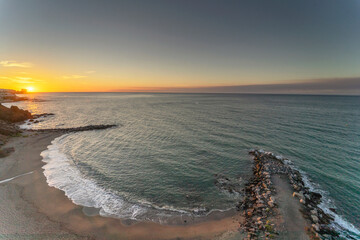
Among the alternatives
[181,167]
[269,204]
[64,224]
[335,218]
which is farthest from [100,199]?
[335,218]

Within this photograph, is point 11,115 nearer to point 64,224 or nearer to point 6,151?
point 6,151

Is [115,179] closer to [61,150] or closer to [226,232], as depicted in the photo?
[226,232]

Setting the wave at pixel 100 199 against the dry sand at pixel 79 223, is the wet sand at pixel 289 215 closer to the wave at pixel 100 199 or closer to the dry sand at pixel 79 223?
the dry sand at pixel 79 223

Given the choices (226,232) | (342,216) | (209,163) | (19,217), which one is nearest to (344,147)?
(342,216)

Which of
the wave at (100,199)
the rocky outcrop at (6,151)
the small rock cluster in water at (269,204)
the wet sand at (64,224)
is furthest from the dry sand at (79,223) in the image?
the rocky outcrop at (6,151)

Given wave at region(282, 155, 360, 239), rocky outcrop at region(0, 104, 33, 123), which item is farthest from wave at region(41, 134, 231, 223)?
rocky outcrop at region(0, 104, 33, 123)

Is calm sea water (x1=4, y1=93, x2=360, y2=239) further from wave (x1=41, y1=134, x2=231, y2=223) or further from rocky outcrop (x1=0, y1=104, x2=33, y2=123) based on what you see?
rocky outcrop (x1=0, y1=104, x2=33, y2=123)
